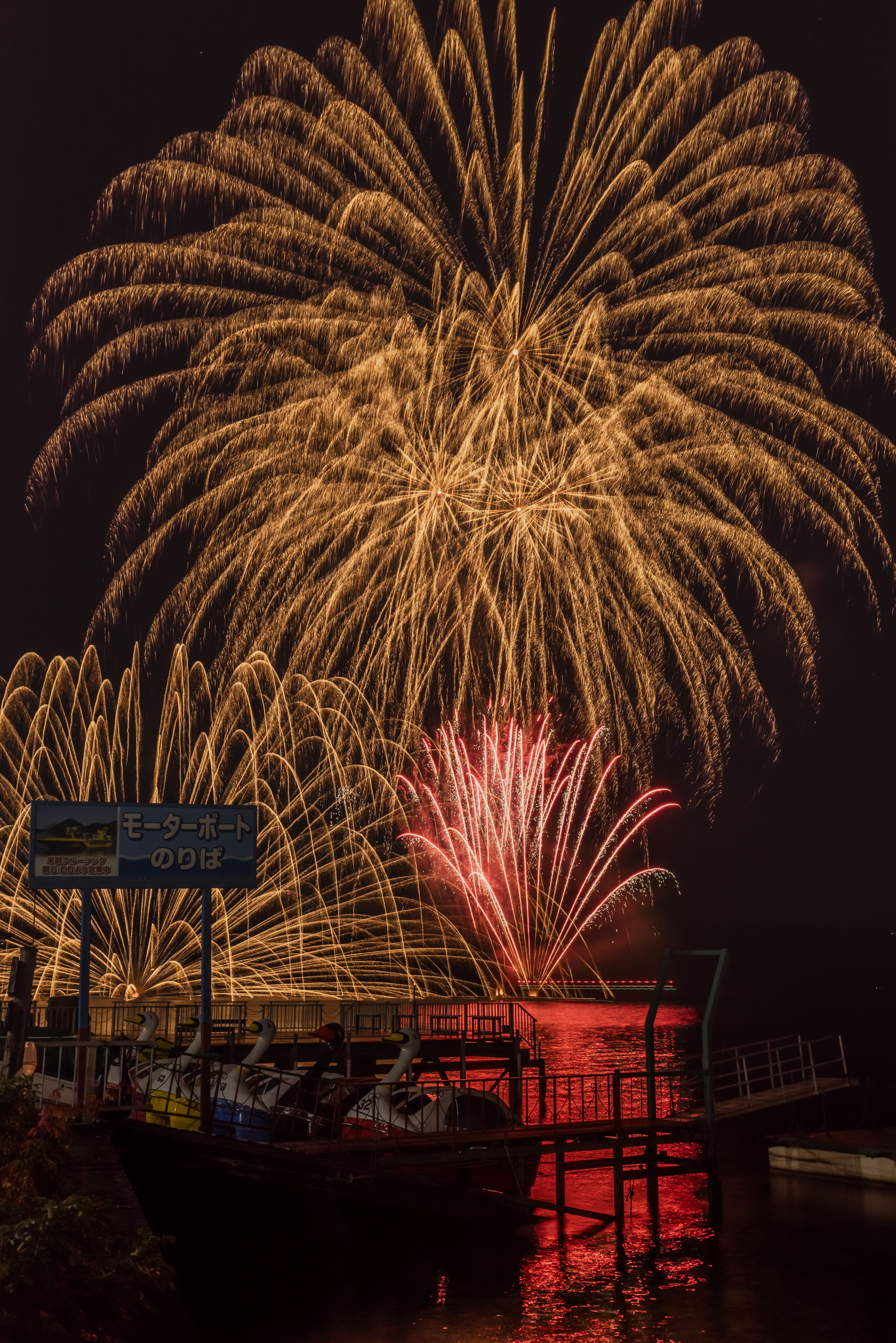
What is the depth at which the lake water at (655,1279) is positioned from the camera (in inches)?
653

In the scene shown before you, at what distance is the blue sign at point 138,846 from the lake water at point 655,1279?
6.57 metres

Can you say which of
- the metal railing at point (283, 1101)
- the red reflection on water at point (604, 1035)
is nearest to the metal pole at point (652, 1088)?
the metal railing at point (283, 1101)

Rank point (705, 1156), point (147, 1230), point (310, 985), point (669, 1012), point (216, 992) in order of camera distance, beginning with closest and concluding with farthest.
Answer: point (147, 1230)
point (705, 1156)
point (216, 992)
point (310, 985)
point (669, 1012)

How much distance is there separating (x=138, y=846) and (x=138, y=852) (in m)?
0.09

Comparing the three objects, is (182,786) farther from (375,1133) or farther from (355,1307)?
(355,1307)

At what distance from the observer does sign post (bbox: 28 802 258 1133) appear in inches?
809

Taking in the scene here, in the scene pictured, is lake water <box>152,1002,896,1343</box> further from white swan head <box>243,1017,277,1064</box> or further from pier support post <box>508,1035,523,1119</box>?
white swan head <box>243,1017,277,1064</box>

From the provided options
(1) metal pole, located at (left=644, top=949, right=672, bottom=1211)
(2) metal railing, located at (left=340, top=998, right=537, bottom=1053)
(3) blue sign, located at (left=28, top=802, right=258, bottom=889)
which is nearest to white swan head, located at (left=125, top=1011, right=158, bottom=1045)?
(3) blue sign, located at (left=28, top=802, right=258, bottom=889)

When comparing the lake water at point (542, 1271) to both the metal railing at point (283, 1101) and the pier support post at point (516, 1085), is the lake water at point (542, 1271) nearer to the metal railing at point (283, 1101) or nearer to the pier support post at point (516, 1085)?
the metal railing at point (283, 1101)

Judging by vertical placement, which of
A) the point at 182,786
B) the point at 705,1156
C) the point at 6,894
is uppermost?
the point at 182,786

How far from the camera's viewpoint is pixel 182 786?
37938 millimetres

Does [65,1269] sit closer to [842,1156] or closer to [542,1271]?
[542,1271]

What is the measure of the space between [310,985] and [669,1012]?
90.6 metres

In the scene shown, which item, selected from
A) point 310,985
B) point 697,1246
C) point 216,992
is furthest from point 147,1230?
point 310,985
